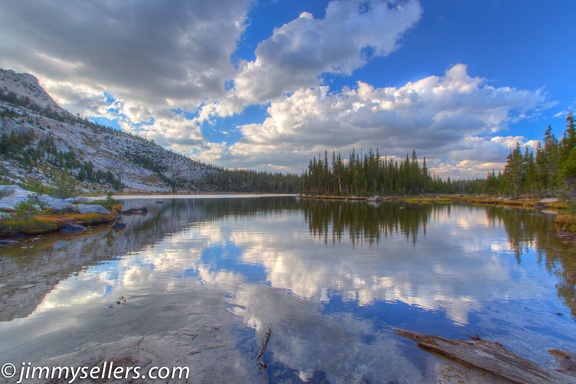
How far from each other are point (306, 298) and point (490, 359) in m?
6.60

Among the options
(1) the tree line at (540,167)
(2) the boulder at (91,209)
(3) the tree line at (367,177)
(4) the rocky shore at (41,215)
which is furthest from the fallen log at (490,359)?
(3) the tree line at (367,177)

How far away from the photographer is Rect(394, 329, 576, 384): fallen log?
246 inches

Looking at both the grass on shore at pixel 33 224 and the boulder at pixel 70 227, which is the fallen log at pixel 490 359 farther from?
the boulder at pixel 70 227

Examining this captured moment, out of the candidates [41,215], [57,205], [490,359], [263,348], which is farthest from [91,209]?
[490,359]

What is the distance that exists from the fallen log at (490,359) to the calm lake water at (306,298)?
0.49 metres

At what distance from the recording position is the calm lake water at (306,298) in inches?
307

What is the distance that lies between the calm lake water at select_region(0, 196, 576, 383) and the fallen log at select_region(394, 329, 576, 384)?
19.1 inches

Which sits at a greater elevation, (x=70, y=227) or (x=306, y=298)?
(x=70, y=227)

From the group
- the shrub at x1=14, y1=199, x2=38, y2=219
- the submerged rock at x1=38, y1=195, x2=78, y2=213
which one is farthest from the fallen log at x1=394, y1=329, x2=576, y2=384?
the submerged rock at x1=38, y1=195, x2=78, y2=213

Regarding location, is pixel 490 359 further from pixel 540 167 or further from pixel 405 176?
pixel 405 176

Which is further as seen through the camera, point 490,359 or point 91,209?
point 91,209

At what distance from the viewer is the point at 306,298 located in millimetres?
11945

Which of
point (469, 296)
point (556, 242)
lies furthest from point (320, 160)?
point (469, 296)

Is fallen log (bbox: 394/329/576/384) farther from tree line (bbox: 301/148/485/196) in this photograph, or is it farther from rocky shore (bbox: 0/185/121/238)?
tree line (bbox: 301/148/485/196)
